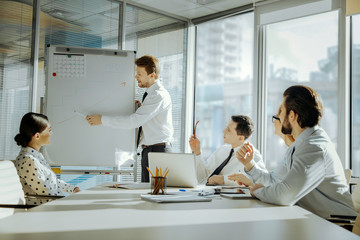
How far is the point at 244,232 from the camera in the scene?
1.30m

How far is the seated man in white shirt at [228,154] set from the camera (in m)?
3.30

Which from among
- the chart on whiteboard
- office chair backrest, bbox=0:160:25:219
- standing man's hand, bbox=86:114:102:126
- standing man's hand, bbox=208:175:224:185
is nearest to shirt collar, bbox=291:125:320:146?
standing man's hand, bbox=208:175:224:185

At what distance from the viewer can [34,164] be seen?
2.77 meters

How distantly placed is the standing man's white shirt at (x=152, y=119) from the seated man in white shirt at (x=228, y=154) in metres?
0.71

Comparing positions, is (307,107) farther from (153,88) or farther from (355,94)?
(355,94)

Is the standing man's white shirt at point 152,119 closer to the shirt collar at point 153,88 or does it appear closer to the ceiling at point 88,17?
the shirt collar at point 153,88

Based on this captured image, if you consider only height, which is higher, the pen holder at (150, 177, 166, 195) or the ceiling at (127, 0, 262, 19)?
the ceiling at (127, 0, 262, 19)

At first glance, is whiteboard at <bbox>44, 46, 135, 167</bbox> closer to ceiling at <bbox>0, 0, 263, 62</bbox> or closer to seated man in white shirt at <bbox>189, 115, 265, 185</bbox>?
ceiling at <bbox>0, 0, 263, 62</bbox>

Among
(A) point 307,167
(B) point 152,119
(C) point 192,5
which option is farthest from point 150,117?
(A) point 307,167

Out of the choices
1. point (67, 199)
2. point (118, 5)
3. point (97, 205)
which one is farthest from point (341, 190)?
point (118, 5)

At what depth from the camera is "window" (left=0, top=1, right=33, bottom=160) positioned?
161 inches

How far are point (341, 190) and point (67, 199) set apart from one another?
1367 mm

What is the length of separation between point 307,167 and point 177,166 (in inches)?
37.0

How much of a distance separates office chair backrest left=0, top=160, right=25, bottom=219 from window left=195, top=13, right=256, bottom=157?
2.15 meters
